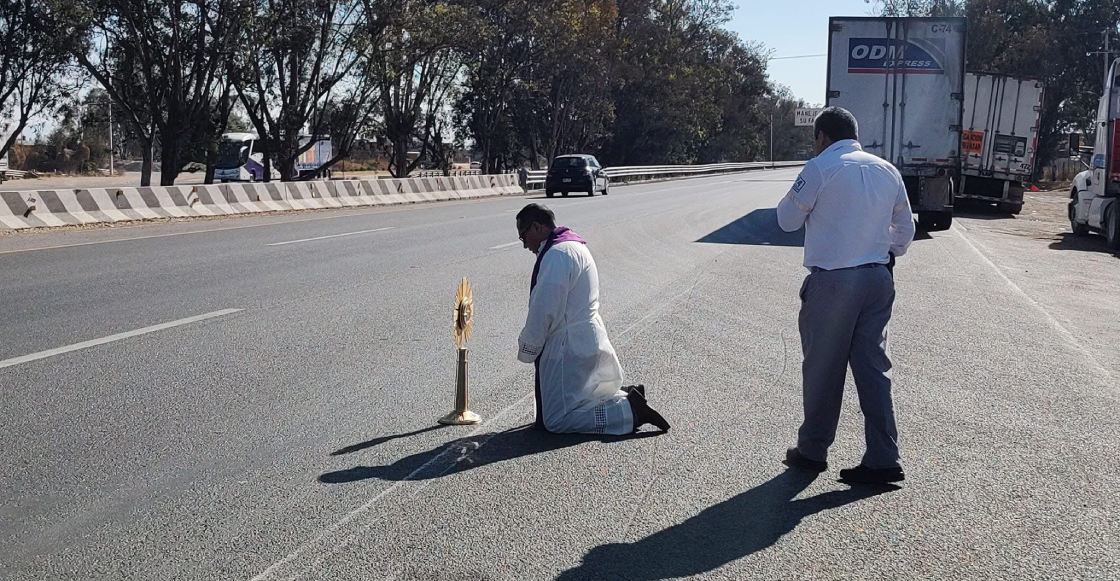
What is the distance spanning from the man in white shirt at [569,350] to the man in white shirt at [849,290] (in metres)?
1.08

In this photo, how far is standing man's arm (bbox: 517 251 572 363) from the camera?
5848mm


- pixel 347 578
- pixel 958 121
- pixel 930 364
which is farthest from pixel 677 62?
pixel 347 578

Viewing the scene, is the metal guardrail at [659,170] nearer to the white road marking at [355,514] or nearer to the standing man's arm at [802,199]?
the white road marking at [355,514]

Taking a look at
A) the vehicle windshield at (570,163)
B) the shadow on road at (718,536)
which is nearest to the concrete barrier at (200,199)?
the vehicle windshield at (570,163)

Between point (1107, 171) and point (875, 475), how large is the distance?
1743 cm

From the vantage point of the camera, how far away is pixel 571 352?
5.92 metres

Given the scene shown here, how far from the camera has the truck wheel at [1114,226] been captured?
19.8 meters

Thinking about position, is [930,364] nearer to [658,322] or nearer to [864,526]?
[658,322]

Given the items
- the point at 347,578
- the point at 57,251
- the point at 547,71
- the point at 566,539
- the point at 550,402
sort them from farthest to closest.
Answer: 1. the point at 547,71
2. the point at 57,251
3. the point at 550,402
4. the point at 566,539
5. the point at 347,578

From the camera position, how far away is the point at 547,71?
187ft

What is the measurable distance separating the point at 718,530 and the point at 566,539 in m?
0.63

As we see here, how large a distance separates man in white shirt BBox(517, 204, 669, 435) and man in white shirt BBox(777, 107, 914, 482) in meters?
1.08

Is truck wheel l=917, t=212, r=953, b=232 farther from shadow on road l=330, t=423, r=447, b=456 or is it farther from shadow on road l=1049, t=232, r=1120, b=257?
shadow on road l=330, t=423, r=447, b=456

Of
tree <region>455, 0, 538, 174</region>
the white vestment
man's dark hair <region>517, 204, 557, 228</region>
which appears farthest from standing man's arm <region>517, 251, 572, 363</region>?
tree <region>455, 0, 538, 174</region>
